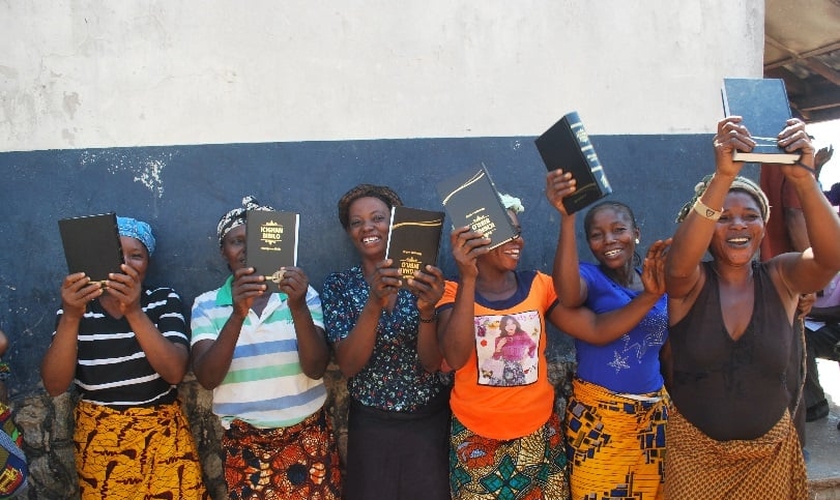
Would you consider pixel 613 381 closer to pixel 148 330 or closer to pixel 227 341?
pixel 227 341

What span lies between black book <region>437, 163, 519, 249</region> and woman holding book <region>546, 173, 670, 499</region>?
357mm

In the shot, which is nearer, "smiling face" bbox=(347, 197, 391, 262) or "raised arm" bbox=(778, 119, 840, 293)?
"raised arm" bbox=(778, 119, 840, 293)

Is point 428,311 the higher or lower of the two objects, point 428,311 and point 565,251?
the lower

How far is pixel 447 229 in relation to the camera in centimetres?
372

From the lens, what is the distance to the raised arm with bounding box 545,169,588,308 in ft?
8.70

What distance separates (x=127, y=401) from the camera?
9.85 feet

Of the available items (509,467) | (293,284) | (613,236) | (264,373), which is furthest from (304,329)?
(613,236)

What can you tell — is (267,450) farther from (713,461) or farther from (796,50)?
(796,50)

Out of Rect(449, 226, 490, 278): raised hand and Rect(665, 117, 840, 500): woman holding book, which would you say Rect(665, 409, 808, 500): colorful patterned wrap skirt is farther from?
Rect(449, 226, 490, 278): raised hand

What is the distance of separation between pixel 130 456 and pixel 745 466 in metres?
2.68

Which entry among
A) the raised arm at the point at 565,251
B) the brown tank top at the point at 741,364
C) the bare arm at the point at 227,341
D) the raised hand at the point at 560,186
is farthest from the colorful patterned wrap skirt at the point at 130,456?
the brown tank top at the point at 741,364

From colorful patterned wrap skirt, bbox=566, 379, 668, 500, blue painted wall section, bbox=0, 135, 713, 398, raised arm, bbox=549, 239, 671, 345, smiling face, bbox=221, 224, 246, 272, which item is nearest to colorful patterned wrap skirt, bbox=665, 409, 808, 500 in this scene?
colorful patterned wrap skirt, bbox=566, 379, 668, 500

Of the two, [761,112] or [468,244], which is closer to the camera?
[761,112]

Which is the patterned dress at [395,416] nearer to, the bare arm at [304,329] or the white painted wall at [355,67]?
the bare arm at [304,329]
